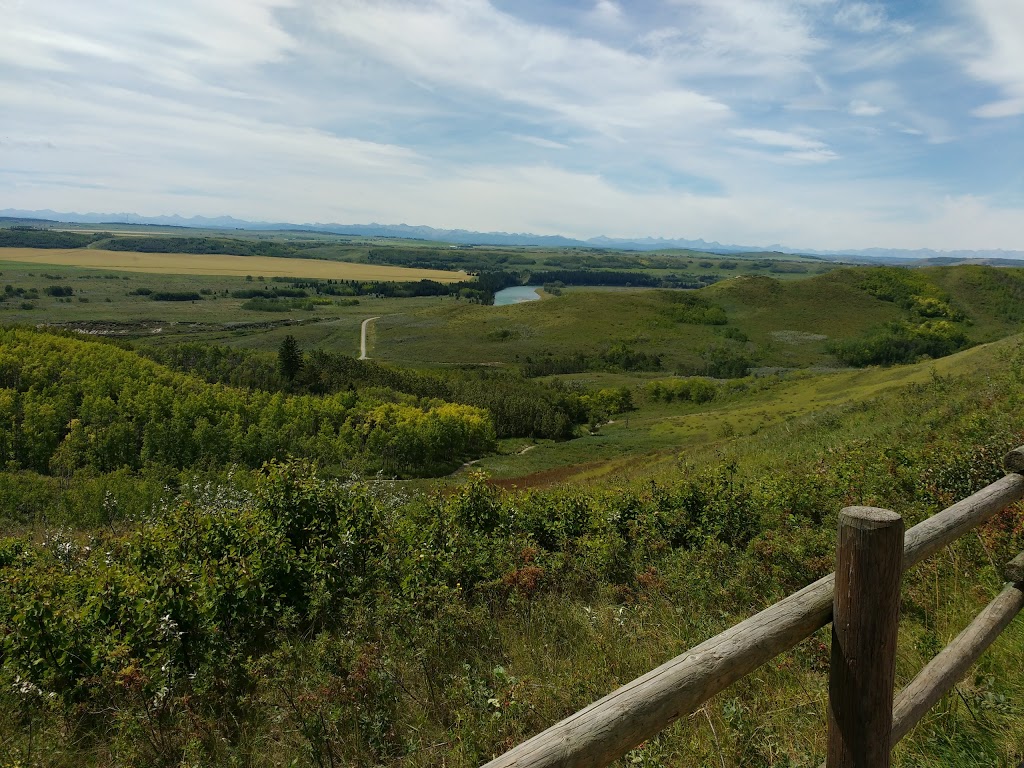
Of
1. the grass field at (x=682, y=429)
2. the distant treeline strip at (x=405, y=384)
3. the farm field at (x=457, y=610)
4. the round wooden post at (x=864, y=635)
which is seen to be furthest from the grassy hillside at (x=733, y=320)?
the round wooden post at (x=864, y=635)

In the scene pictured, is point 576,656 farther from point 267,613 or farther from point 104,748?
point 104,748

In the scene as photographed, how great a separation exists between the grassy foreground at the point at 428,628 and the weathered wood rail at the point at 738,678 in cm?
58

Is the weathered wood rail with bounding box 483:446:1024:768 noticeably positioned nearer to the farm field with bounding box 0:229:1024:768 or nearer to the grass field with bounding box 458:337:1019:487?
the farm field with bounding box 0:229:1024:768

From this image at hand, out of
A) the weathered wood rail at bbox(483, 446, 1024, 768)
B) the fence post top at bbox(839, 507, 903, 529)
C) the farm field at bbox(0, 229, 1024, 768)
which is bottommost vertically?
the farm field at bbox(0, 229, 1024, 768)

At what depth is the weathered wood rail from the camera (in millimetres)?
2098

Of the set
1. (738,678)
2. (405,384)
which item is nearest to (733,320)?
(405,384)

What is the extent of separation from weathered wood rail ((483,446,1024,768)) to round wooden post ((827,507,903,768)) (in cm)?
1

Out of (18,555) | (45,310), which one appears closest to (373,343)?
(45,310)

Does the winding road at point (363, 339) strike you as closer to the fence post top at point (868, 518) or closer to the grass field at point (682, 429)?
the grass field at point (682, 429)

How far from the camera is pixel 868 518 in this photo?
247 cm

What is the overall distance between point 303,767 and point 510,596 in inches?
107

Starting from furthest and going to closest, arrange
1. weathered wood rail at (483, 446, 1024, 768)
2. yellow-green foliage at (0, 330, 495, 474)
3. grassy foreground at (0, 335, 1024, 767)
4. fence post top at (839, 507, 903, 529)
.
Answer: yellow-green foliage at (0, 330, 495, 474) → grassy foreground at (0, 335, 1024, 767) → fence post top at (839, 507, 903, 529) → weathered wood rail at (483, 446, 1024, 768)

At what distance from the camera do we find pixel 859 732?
260cm

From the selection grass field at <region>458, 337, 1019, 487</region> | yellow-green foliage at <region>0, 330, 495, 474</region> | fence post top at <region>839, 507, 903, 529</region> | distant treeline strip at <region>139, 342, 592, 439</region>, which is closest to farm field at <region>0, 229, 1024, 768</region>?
fence post top at <region>839, 507, 903, 529</region>
